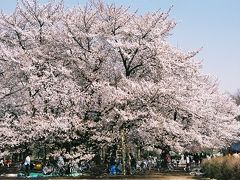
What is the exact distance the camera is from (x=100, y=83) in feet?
105

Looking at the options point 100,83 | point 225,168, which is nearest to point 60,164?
point 100,83

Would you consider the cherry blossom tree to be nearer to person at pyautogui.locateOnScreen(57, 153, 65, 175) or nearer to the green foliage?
person at pyautogui.locateOnScreen(57, 153, 65, 175)

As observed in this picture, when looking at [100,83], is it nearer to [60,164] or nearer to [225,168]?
[60,164]

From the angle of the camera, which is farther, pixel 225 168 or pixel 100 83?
pixel 100 83

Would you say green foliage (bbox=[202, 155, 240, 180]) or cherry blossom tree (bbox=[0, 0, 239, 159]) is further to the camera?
cherry blossom tree (bbox=[0, 0, 239, 159])

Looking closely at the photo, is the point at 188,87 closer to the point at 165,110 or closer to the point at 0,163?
the point at 165,110

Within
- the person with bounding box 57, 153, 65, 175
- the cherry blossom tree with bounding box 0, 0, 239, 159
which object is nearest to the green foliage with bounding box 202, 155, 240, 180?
the cherry blossom tree with bounding box 0, 0, 239, 159

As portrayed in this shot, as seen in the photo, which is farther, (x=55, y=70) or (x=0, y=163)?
(x=0, y=163)

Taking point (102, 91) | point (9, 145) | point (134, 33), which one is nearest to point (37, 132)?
point (9, 145)

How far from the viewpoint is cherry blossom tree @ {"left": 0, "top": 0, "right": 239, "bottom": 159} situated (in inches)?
1241

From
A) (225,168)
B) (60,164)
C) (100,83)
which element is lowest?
(225,168)

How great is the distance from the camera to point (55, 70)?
113 ft

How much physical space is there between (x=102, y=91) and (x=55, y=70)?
15.8ft

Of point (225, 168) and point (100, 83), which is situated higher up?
point (100, 83)
